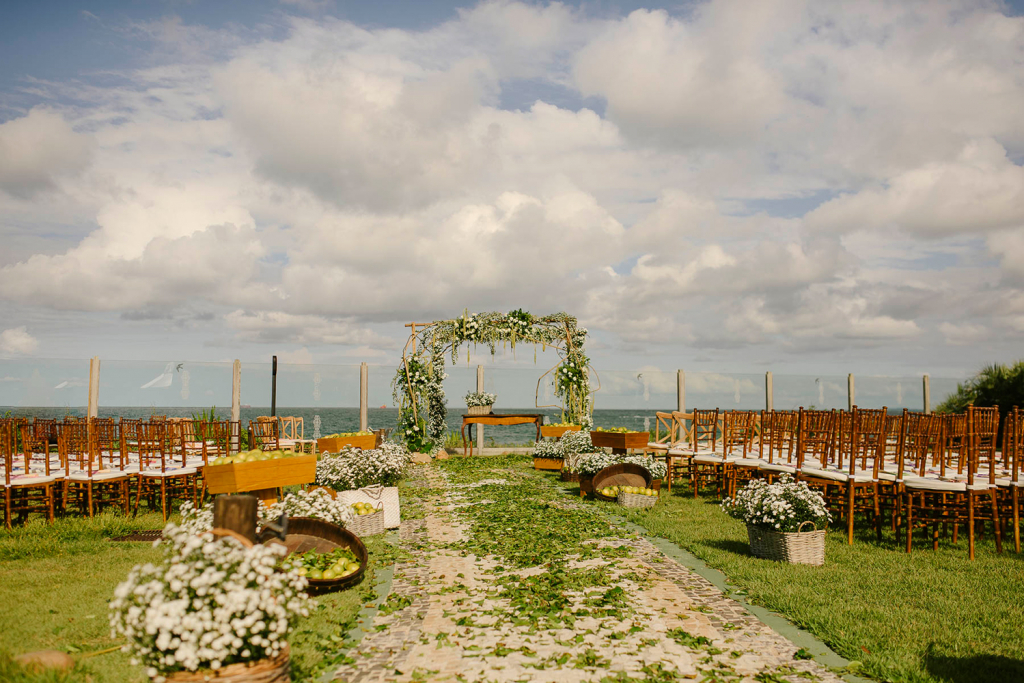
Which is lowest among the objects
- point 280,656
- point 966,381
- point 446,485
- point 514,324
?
point 446,485

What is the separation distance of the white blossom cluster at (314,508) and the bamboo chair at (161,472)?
286cm

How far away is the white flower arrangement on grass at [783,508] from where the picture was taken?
19.0 ft

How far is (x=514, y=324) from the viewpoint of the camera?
606 inches

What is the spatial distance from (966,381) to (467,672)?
14.9 meters

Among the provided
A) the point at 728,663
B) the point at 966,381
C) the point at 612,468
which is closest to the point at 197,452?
the point at 612,468

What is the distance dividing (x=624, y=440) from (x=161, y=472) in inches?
271

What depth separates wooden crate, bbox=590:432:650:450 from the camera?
10.8m

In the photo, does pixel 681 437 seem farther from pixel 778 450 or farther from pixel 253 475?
pixel 253 475

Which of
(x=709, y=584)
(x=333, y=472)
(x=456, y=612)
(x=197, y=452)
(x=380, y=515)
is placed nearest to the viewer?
(x=456, y=612)

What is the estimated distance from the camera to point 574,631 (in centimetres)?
416

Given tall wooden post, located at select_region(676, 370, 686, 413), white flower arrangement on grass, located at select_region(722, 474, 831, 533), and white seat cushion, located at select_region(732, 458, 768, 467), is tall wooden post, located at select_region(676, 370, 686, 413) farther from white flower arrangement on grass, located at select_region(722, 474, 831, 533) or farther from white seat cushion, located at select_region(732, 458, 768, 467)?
white flower arrangement on grass, located at select_region(722, 474, 831, 533)

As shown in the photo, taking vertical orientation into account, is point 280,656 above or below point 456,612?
above

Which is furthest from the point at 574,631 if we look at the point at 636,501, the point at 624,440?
the point at 624,440

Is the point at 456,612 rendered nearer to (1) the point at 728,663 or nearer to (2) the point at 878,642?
(1) the point at 728,663
